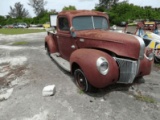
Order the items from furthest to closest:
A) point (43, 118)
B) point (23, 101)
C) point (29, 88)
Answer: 1. point (29, 88)
2. point (23, 101)
3. point (43, 118)

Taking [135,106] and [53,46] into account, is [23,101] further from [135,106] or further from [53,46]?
[53,46]

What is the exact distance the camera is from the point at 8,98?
487 centimetres

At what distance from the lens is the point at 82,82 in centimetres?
495

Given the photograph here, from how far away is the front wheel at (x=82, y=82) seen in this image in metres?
Answer: 4.70

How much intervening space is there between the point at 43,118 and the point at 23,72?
3.19 m

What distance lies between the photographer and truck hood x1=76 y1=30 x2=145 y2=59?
4410 mm

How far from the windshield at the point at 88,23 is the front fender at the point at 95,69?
1.52 m

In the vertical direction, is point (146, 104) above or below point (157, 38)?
below

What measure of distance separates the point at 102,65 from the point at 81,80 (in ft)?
2.88

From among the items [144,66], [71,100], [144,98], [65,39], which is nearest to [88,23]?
[65,39]

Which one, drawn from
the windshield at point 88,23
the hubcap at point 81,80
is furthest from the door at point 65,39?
the hubcap at point 81,80

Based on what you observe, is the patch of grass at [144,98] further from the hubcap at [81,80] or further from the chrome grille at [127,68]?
the hubcap at [81,80]

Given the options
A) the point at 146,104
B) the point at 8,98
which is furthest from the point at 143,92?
the point at 8,98

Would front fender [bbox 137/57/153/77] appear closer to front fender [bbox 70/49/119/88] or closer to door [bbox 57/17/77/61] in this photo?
front fender [bbox 70/49/119/88]
